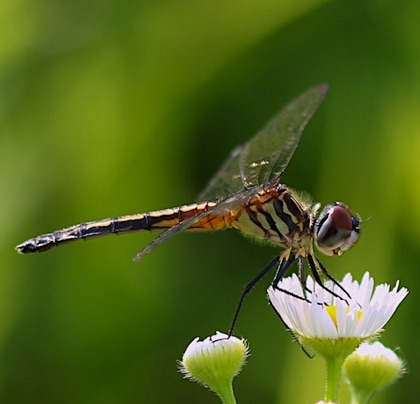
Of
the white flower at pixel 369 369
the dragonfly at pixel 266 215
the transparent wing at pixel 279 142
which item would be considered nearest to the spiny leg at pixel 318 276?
the dragonfly at pixel 266 215

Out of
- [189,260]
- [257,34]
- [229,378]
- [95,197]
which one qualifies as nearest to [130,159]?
[95,197]

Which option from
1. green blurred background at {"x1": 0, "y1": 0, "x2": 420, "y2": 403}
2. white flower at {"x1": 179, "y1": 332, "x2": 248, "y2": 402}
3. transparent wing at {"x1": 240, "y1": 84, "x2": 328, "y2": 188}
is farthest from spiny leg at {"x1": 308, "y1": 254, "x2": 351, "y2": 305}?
green blurred background at {"x1": 0, "y1": 0, "x2": 420, "y2": 403}

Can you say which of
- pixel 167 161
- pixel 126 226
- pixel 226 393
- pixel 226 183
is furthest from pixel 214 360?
pixel 167 161

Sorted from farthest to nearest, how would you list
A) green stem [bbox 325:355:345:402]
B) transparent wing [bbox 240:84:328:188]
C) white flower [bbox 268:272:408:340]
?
transparent wing [bbox 240:84:328:188] → white flower [bbox 268:272:408:340] → green stem [bbox 325:355:345:402]

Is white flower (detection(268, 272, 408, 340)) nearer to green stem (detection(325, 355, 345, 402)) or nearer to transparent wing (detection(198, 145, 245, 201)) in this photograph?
green stem (detection(325, 355, 345, 402))

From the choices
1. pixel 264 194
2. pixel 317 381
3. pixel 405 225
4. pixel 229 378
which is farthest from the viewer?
pixel 405 225

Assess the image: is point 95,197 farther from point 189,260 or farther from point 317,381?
point 317,381
